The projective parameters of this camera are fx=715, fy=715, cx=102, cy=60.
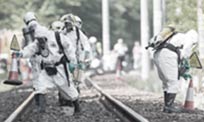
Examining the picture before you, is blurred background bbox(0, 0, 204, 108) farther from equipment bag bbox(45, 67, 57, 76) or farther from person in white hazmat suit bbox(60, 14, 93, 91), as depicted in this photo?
equipment bag bbox(45, 67, 57, 76)

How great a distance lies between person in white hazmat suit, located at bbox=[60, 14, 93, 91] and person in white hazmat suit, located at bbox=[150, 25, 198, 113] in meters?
1.94

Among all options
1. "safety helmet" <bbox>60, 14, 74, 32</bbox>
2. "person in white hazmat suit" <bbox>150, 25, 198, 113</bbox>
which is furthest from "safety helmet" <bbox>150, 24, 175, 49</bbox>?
"safety helmet" <bbox>60, 14, 74, 32</bbox>

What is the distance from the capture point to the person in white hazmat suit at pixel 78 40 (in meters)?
15.2

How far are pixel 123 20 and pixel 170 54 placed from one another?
181 feet

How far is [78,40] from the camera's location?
15.6 meters

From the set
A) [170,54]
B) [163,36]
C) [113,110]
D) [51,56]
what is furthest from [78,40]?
[170,54]

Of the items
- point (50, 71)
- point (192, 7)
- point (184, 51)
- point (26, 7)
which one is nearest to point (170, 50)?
point (184, 51)

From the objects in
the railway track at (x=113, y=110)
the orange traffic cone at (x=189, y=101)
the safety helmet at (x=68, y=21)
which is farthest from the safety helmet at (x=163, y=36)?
the safety helmet at (x=68, y=21)

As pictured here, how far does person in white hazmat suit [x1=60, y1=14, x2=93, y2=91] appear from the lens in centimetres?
1522

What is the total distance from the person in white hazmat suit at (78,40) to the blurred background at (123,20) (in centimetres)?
148

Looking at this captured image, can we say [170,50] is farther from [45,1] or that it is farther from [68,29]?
[45,1]

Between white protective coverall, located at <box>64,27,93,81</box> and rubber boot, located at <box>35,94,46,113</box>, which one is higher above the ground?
white protective coverall, located at <box>64,27,93,81</box>

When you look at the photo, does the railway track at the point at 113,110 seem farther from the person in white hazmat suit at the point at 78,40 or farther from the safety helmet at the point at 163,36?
the safety helmet at the point at 163,36

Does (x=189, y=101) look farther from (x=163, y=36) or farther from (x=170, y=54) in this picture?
(x=163, y=36)
